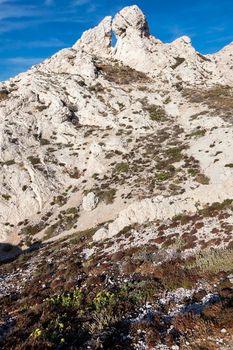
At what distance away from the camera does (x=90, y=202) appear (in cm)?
5494

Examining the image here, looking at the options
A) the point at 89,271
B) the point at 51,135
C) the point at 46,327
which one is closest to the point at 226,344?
the point at 46,327

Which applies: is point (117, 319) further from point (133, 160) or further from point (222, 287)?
point (133, 160)

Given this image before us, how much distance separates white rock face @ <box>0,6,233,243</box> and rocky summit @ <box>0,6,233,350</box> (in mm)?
278

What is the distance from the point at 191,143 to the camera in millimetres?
66250

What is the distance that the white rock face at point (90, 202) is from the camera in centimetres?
5484

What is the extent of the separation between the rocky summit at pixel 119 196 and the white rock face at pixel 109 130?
0.91 feet

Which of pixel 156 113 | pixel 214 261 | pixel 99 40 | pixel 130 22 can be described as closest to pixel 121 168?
pixel 156 113

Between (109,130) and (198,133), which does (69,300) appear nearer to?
(198,133)

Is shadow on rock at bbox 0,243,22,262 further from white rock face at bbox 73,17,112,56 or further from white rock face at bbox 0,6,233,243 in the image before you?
white rock face at bbox 73,17,112,56

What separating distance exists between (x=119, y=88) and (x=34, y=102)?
71.5ft

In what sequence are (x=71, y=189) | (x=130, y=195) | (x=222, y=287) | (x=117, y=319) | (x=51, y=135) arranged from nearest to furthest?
(x=117, y=319)
(x=222, y=287)
(x=130, y=195)
(x=71, y=189)
(x=51, y=135)

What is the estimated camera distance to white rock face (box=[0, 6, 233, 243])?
176 ft

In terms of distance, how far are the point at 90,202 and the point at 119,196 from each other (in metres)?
4.77

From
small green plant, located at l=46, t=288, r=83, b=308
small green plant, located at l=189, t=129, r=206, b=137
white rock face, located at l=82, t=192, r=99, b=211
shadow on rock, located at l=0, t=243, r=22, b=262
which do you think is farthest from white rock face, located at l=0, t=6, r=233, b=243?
small green plant, located at l=46, t=288, r=83, b=308
